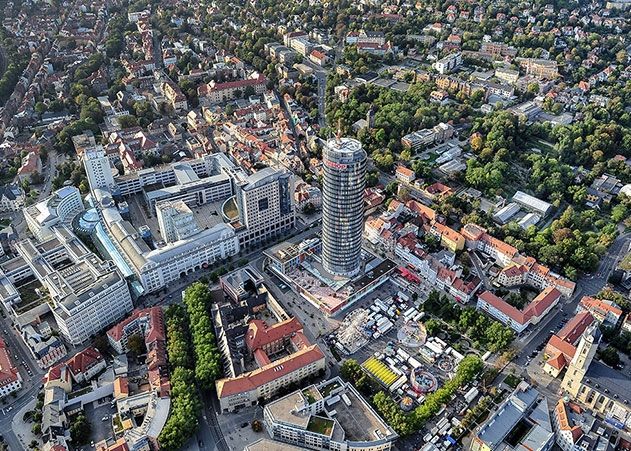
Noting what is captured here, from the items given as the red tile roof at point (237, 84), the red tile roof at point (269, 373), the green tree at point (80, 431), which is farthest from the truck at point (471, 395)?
the red tile roof at point (237, 84)

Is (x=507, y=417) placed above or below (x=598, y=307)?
below

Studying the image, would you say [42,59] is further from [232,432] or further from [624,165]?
[624,165]

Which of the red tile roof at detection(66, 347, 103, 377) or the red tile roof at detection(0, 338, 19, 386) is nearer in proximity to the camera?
the red tile roof at detection(0, 338, 19, 386)

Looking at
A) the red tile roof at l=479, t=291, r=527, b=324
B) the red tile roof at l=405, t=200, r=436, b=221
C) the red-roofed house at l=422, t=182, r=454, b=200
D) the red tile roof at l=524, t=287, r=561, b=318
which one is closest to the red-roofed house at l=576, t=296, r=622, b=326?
the red tile roof at l=524, t=287, r=561, b=318

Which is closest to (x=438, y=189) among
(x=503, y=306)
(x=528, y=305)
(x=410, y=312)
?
(x=528, y=305)

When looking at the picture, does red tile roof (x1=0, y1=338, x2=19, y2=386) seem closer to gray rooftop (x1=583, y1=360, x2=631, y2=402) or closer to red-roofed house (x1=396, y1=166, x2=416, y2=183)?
gray rooftop (x1=583, y1=360, x2=631, y2=402)

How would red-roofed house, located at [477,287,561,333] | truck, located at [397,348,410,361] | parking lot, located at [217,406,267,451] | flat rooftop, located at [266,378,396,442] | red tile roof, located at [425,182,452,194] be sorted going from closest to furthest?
1. flat rooftop, located at [266,378,396,442]
2. parking lot, located at [217,406,267,451]
3. truck, located at [397,348,410,361]
4. red-roofed house, located at [477,287,561,333]
5. red tile roof, located at [425,182,452,194]

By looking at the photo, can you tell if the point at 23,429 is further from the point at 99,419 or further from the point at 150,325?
the point at 150,325

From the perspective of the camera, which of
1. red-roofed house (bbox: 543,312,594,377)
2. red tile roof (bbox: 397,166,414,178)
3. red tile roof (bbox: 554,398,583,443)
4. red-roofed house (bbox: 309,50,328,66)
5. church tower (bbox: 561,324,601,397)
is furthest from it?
red-roofed house (bbox: 309,50,328,66)
